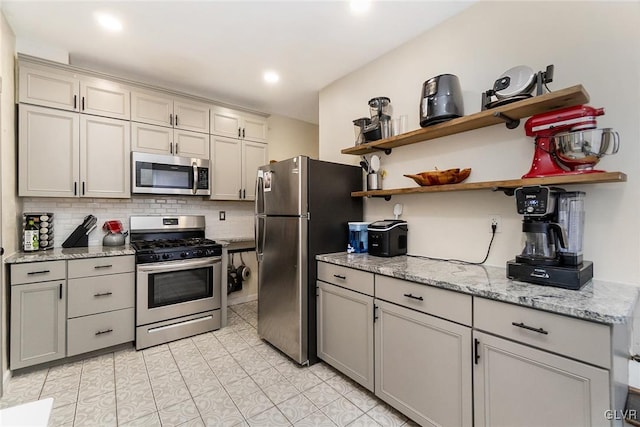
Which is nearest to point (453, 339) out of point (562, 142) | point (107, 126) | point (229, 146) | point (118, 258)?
point (562, 142)

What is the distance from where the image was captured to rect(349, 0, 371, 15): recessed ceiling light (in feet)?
6.72

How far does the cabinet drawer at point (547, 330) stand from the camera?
1087mm

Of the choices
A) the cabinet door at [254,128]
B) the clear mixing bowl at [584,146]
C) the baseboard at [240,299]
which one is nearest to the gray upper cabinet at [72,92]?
the cabinet door at [254,128]

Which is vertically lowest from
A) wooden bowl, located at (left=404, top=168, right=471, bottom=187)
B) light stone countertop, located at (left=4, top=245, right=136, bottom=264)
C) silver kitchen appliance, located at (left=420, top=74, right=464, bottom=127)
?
light stone countertop, located at (left=4, top=245, right=136, bottom=264)

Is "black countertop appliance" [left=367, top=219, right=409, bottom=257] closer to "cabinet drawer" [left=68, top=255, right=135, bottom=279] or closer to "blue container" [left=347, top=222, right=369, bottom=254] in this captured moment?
"blue container" [left=347, top=222, right=369, bottom=254]

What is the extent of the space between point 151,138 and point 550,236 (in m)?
3.55

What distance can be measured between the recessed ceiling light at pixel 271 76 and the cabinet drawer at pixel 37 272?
2.58 metres

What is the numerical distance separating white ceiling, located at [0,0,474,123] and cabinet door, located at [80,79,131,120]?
24cm

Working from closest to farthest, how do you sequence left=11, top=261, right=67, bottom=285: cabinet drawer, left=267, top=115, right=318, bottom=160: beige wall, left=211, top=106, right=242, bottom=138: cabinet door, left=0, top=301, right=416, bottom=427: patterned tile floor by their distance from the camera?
left=0, top=301, right=416, bottom=427: patterned tile floor < left=11, top=261, right=67, bottom=285: cabinet drawer < left=211, top=106, right=242, bottom=138: cabinet door < left=267, top=115, right=318, bottom=160: beige wall

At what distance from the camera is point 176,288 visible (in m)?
2.93

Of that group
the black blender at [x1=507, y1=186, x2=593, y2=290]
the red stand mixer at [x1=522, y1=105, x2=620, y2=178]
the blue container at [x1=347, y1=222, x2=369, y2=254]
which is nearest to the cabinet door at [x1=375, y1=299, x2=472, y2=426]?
the black blender at [x1=507, y1=186, x2=593, y2=290]

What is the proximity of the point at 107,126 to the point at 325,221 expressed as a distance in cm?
238

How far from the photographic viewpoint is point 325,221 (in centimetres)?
250

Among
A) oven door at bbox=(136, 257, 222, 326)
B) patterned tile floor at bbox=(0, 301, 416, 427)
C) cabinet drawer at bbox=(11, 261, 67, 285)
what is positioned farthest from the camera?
oven door at bbox=(136, 257, 222, 326)
